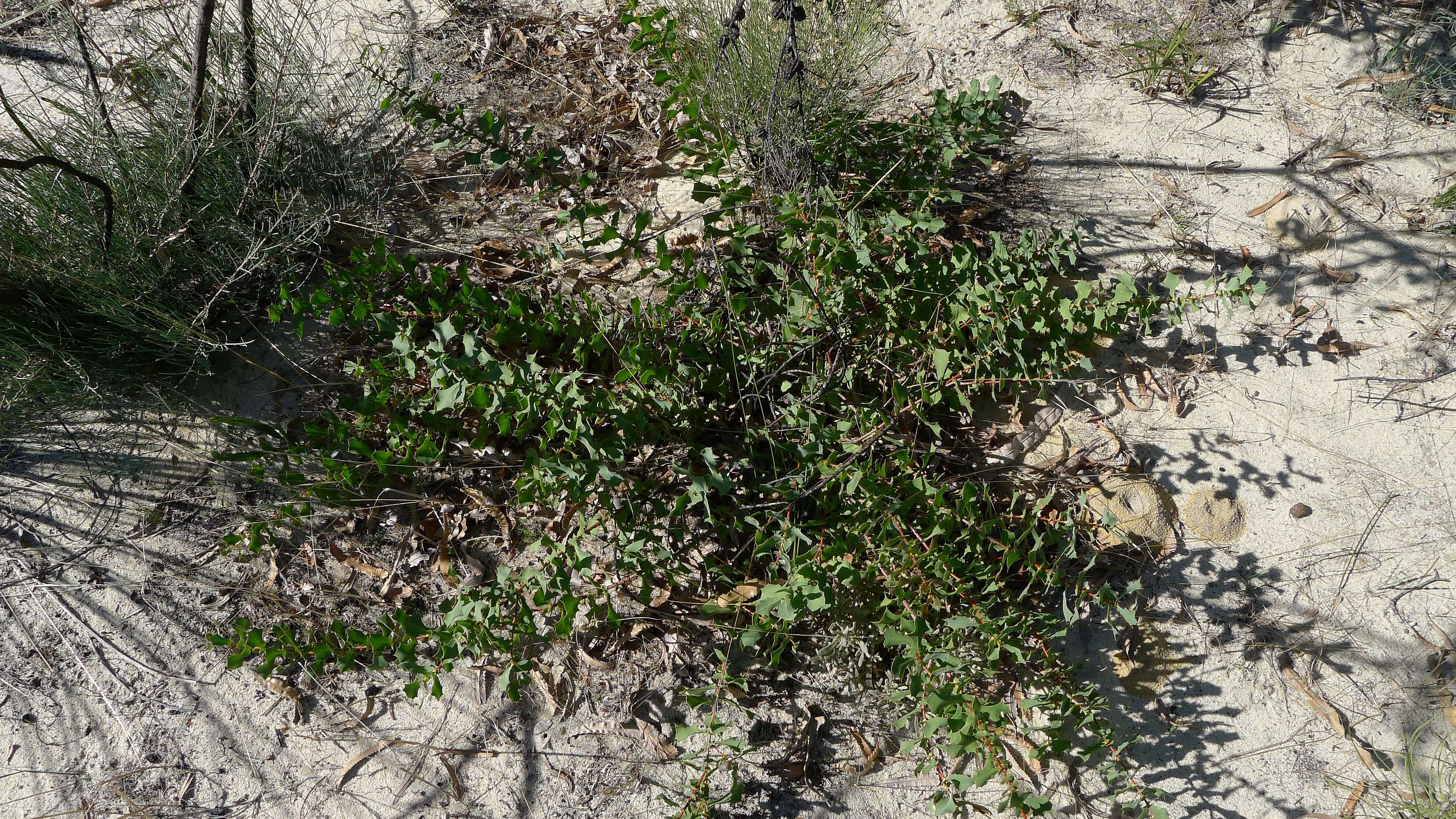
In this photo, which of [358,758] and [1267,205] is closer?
[358,758]

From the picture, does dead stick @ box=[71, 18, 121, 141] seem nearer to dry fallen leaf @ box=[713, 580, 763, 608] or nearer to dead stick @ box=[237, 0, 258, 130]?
dead stick @ box=[237, 0, 258, 130]

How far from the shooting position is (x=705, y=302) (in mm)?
2768

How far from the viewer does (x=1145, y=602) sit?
2520mm

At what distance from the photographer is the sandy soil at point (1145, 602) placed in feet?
7.83

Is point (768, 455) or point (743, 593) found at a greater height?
point (768, 455)

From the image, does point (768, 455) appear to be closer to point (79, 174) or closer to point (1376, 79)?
point (79, 174)

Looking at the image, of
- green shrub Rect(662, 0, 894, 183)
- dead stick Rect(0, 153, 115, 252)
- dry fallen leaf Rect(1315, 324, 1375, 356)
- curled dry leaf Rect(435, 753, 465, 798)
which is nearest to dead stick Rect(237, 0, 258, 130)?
dead stick Rect(0, 153, 115, 252)

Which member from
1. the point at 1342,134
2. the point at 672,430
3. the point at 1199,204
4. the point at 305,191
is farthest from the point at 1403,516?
the point at 305,191

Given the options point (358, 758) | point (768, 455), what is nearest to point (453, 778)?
point (358, 758)

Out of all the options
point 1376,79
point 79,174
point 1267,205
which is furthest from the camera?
point 1376,79

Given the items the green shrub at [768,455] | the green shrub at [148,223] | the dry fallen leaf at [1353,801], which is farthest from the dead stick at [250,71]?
the dry fallen leaf at [1353,801]

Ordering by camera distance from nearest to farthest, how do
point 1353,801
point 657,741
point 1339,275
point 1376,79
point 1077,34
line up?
point 1353,801 < point 657,741 < point 1339,275 < point 1376,79 < point 1077,34

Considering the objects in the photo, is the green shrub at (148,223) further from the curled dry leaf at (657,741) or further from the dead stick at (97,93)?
the curled dry leaf at (657,741)

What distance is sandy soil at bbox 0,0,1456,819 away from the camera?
2387 mm
